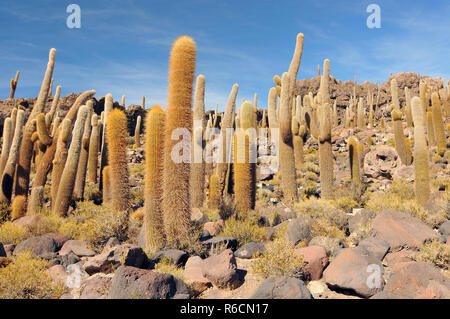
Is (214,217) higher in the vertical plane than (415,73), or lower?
lower

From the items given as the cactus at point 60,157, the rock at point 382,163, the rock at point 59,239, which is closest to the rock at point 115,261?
the rock at point 59,239

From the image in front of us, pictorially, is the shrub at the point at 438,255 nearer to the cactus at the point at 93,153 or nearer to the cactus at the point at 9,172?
the cactus at the point at 9,172

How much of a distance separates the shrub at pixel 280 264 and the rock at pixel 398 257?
200 cm

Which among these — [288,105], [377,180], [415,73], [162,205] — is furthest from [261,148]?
[415,73]

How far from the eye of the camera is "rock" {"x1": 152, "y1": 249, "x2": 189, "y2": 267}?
654 cm

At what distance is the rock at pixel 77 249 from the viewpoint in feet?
24.5

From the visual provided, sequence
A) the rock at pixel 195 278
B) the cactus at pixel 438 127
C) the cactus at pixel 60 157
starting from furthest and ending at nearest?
the cactus at pixel 438 127 < the cactus at pixel 60 157 < the rock at pixel 195 278

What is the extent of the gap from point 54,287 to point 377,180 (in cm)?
1652

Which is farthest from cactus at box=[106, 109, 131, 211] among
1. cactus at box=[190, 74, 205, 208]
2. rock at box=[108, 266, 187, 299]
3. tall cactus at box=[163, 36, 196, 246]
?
rock at box=[108, 266, 187, 299]

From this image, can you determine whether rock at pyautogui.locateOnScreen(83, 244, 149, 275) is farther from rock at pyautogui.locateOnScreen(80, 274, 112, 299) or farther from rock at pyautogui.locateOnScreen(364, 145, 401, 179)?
rock at pyautogui.locateOnScreen(364, 145, 401, 179)

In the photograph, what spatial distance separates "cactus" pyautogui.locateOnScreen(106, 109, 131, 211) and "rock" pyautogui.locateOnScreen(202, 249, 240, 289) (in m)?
4.66
